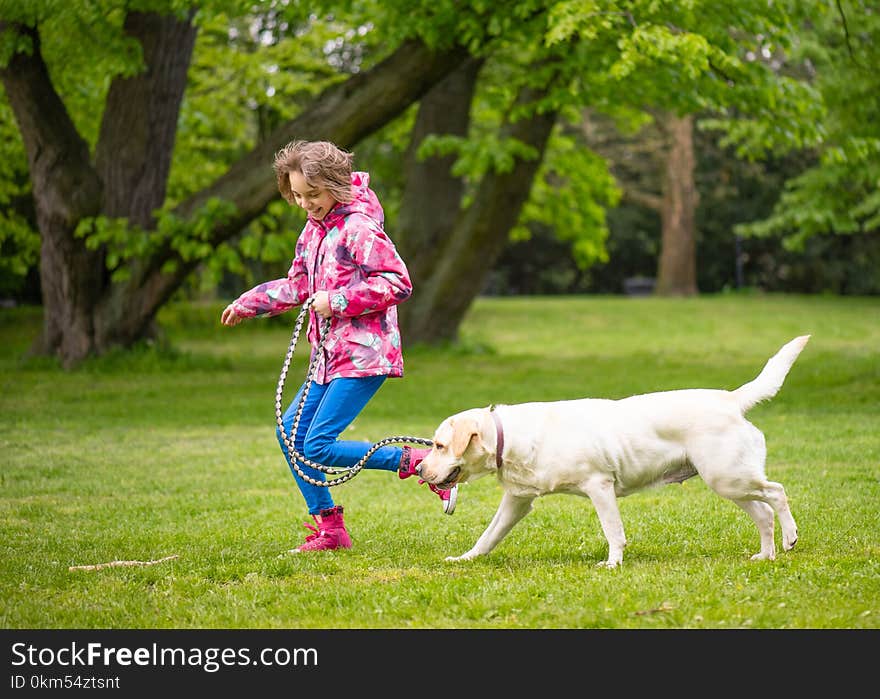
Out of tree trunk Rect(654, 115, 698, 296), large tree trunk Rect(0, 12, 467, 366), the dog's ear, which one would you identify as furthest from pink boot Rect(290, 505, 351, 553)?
tree trunk Rect(654, 115, 698, 296)

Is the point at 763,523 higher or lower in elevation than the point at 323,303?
lower

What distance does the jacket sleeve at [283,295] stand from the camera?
6418 mm

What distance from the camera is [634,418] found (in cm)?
589

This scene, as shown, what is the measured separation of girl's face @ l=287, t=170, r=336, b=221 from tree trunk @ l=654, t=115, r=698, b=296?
1334 inches

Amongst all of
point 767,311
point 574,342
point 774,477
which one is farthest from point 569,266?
point 774,477

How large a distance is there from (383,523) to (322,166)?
2535 millimetres

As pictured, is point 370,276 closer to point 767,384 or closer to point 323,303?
point 323,303

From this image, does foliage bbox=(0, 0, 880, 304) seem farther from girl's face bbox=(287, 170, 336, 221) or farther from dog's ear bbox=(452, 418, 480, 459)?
dog's ear bbox=(452, 418, 480, 459)

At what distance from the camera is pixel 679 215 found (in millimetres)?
39906

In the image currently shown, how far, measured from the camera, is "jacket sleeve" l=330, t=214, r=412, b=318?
5.98 meters

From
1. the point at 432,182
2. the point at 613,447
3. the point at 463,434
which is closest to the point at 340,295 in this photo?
the point at 463,434

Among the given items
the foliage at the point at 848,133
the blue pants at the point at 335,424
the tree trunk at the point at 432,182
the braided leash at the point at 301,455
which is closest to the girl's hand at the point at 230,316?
the braided leash at the point at 301,455

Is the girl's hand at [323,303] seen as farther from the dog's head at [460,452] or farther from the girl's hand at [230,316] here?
the dog's head at [460,452]

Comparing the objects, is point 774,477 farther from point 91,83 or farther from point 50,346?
point 91,83
